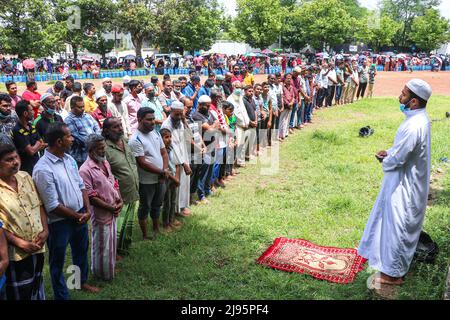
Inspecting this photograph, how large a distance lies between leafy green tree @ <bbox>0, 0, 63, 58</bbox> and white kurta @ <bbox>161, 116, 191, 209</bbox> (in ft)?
67.1

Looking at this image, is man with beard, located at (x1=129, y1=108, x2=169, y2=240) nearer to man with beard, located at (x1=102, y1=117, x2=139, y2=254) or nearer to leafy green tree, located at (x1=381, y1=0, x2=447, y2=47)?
man with beard, located at (x1=102, y1=117, x2=139, y2=254)

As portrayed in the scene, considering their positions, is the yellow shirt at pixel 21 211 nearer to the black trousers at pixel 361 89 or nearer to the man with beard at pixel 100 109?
the man with beard at pixel 100 109

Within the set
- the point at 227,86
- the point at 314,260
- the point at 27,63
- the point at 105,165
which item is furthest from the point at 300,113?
the point at 27,63

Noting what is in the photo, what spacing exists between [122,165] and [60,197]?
3.29 feet

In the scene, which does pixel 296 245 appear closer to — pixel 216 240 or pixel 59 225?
pixel 216 240

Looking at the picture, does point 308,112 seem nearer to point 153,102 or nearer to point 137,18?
point 153,102

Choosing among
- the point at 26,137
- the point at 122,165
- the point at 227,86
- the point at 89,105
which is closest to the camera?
the point at 122,165

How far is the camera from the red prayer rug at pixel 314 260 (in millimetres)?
4523

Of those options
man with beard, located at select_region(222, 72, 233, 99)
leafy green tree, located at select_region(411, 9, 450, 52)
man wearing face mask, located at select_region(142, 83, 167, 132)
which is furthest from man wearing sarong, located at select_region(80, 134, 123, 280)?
leafy green tree, located at select_region(411, 9, 450, 52)

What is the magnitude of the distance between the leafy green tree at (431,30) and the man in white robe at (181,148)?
54038 mm

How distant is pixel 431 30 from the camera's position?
51.2 metres
